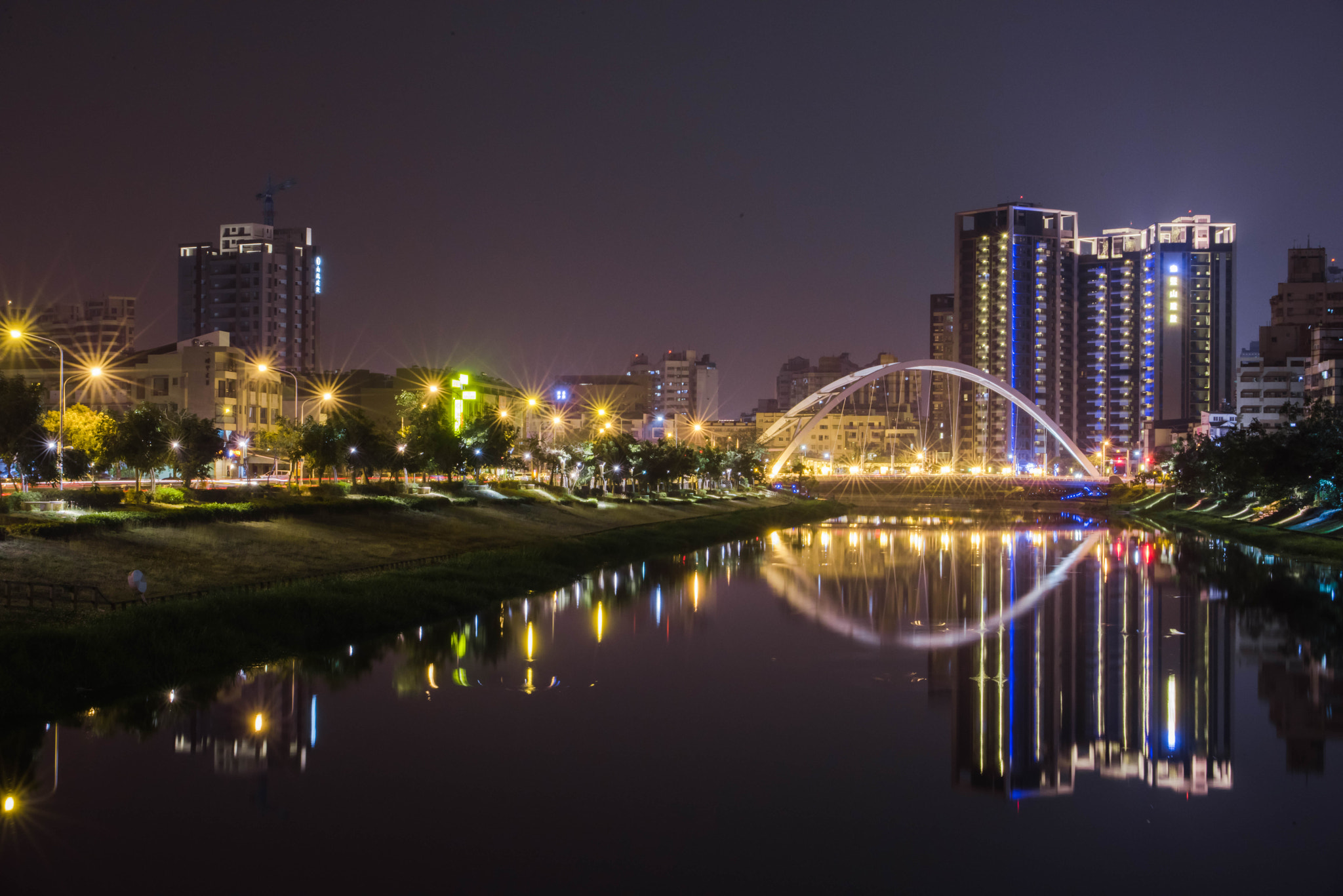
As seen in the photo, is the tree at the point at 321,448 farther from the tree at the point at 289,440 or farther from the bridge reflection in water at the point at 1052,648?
the bridge reflection in water at the point at 1052,648

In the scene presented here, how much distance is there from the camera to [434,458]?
46.9 m

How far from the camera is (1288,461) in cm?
4841

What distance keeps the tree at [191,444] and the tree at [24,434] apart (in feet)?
13.6

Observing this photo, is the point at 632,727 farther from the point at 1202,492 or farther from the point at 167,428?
the point at 1202,492

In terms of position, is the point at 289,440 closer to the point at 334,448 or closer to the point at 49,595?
the point at 334,448

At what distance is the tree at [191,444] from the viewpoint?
110 ft

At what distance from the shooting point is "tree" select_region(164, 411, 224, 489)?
3347 centimetres

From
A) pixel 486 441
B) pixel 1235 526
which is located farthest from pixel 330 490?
pixel 1235 526

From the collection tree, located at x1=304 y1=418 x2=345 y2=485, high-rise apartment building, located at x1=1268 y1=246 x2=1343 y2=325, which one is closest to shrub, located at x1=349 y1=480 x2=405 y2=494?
tree, located at x1=304 y1=418 x2=345 y2=485

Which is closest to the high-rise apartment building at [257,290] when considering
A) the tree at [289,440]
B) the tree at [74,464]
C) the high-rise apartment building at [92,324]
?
the high-rise apartment building at [92,324]

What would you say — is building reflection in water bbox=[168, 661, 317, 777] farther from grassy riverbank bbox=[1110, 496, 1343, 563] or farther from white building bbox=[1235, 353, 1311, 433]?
white building bbox=[1235, 353, 1311, 433]

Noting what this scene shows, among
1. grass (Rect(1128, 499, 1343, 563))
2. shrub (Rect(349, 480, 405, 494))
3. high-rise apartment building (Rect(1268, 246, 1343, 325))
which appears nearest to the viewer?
shrub (Rect(349, 480, 405, 494))

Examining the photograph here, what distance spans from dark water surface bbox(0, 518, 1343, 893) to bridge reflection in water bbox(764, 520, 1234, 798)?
98mm

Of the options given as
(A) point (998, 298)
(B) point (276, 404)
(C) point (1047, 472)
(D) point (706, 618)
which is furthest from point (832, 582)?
(A) point (998, 298)
